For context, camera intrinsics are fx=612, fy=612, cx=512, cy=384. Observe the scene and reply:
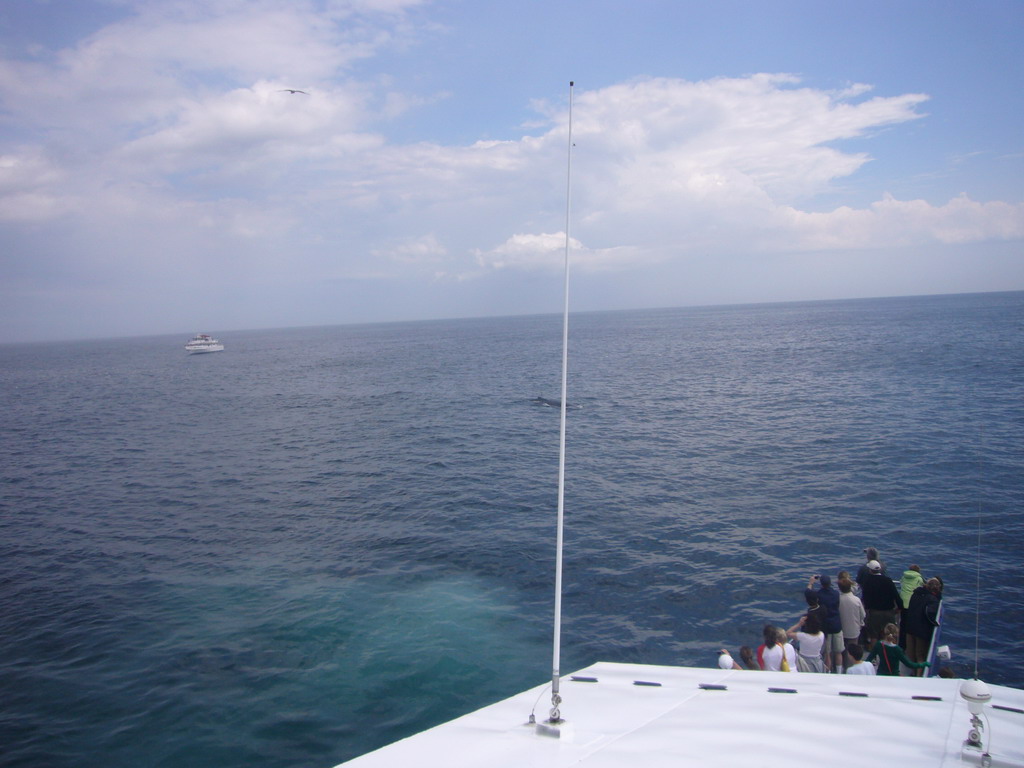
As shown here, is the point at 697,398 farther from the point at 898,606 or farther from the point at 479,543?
the point at 898,606

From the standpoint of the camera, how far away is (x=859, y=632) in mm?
12203

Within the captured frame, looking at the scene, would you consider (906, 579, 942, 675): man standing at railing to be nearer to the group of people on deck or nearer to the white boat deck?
the group of people on deck

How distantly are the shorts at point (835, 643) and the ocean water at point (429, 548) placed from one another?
379 cm

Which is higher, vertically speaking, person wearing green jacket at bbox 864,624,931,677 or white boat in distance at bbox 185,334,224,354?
white boat in distance at bbox 185,334,224,354

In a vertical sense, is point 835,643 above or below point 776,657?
below

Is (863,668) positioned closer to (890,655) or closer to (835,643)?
(890,655)

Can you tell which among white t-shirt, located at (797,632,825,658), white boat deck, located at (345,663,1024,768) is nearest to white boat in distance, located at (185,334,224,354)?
white t-shirt, located at (797,632,825,658)

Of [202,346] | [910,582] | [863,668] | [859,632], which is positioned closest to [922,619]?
[859,632]

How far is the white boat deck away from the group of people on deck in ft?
13.6

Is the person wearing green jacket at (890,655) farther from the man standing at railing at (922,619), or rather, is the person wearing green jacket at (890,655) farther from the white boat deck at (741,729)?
the white boat deck at (741,729)

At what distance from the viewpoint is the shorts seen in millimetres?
12078

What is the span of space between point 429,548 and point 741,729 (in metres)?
19.1

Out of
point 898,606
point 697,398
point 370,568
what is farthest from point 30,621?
point 697,398

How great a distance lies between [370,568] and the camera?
2202 cm
